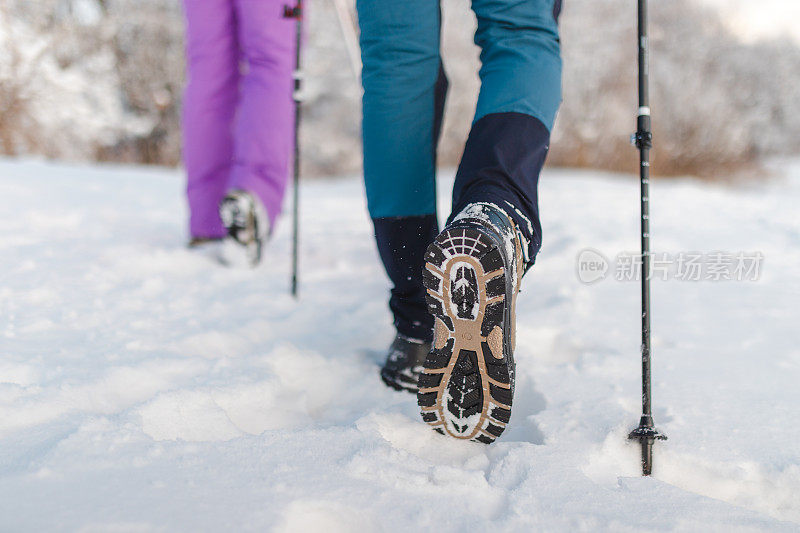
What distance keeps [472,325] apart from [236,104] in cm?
143

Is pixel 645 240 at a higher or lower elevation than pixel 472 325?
higher

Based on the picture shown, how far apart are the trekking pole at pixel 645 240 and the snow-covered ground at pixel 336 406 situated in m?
0.03

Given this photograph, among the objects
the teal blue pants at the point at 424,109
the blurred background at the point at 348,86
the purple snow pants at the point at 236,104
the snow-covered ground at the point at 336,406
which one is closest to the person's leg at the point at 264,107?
→ the purple snow pants at the point at 236,104

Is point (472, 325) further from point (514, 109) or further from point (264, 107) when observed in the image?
point (264, 107)

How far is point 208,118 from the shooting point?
184 centimetres

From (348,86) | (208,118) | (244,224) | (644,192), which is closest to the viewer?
(644,192)

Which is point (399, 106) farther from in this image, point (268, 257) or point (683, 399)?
point (268, 257)

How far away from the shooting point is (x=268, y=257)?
189 cm

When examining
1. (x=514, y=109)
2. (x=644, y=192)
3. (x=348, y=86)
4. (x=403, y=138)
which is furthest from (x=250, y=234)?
(x=348, y=86)

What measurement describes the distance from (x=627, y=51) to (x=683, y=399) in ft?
23.4

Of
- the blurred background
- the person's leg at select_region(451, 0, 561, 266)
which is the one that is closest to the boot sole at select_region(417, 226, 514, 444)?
the person's leg at select_region(451, 0, 561, 266)

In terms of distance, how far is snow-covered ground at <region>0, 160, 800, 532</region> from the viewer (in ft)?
2.05

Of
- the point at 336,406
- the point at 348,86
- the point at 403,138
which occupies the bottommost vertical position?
the point at 336,406

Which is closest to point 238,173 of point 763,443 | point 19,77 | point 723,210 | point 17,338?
point 17,338
